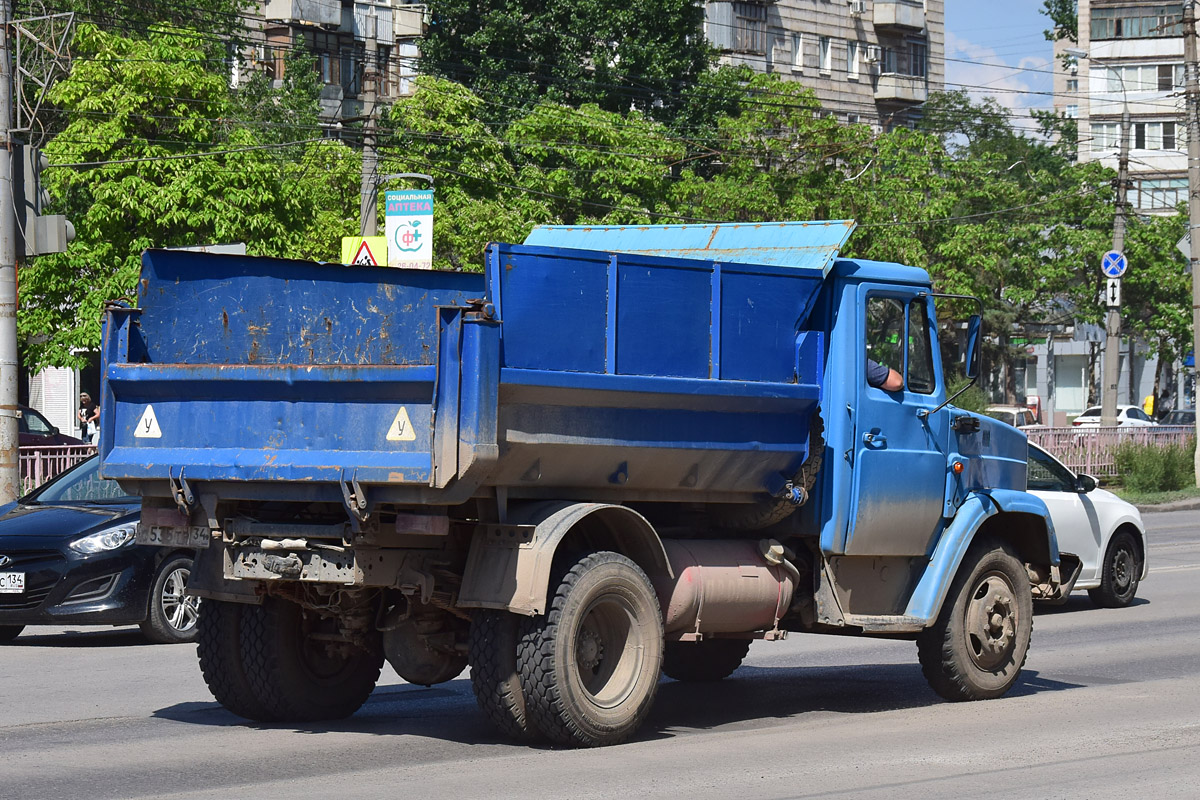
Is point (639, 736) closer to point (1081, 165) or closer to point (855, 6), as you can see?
point (1081, 165)

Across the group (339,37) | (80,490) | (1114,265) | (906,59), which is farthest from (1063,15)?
(80,490)

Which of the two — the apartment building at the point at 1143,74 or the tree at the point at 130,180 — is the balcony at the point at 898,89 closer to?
the apartment building at the point at 1143,74

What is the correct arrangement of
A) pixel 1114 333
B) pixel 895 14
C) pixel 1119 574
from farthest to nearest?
pixel 895 14
pixel 1114 333
pixel 1119 574

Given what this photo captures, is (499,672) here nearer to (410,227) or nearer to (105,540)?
(105,540)

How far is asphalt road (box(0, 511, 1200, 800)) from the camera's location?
283 inches

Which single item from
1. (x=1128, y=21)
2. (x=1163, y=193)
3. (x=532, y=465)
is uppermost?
(x=1128, y=21)

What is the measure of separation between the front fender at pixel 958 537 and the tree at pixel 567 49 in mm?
41216

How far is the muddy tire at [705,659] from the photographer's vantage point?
1060 centimetres

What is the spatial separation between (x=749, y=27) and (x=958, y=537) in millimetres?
61100

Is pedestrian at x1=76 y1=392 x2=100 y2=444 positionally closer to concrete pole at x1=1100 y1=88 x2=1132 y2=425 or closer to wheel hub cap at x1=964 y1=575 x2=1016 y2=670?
wheel hub cap at x1=964 y1=575 x2=1016 y2=670

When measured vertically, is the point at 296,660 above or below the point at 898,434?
below

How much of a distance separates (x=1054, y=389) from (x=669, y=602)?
245 feet

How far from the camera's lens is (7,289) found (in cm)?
1848

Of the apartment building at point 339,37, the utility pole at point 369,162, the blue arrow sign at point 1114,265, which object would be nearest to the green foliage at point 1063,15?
the apartment building at point 339,37
